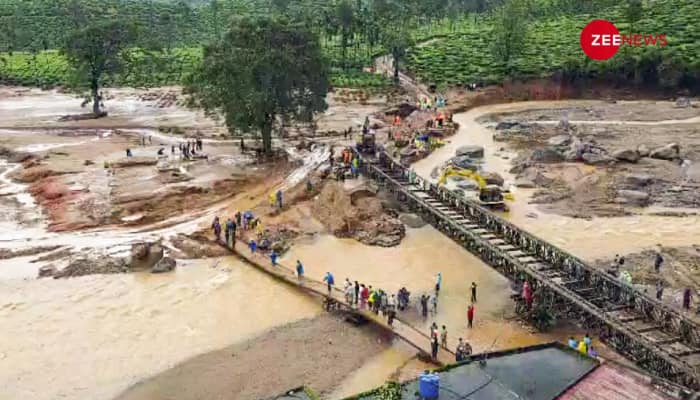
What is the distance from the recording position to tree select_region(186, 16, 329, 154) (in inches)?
2020

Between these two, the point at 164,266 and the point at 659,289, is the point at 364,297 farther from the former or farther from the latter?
the point at 659,289

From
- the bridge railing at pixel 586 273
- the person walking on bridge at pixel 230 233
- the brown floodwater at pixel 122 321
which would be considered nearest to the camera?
the bridge railing at pixel 586 273

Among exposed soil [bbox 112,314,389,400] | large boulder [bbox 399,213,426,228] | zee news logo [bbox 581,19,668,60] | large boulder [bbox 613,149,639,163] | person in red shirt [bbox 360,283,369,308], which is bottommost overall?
exposed soil [bbox 112,314,389,400]

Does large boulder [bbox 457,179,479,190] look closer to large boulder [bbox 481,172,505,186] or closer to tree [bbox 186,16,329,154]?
large boulder [bbox 481,172,505,186]

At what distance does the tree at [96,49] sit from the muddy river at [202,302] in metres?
35.5

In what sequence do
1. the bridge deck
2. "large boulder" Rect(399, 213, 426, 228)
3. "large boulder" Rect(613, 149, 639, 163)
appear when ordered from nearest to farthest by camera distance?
the bridge deck → "large boulder" Rect(399, 213, 426, 228) → "large boulder" Rect(613, 149, 639, 163)

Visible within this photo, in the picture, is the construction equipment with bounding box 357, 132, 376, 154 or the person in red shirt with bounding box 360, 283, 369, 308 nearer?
the person in red shirt with bounding box 360, 283, 369, 308

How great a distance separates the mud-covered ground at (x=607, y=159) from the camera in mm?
44500

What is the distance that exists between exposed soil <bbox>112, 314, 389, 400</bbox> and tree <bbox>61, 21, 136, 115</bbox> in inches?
2169

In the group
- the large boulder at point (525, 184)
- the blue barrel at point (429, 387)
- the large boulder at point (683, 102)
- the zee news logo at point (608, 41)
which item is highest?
the zee news logo at point (608, 41)

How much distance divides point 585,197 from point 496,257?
16514 mm

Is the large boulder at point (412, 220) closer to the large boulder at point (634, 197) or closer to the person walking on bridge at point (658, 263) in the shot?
the person walking on bridge at point (658, 263)

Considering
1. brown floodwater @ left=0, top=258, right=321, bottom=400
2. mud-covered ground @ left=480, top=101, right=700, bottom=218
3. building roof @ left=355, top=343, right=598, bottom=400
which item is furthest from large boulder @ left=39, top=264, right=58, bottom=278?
mud-covered ground @ left=480, top=101, right=700, bottom=218

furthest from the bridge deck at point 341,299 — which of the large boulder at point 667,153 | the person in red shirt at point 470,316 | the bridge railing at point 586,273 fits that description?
the large boulder at point 667,153
